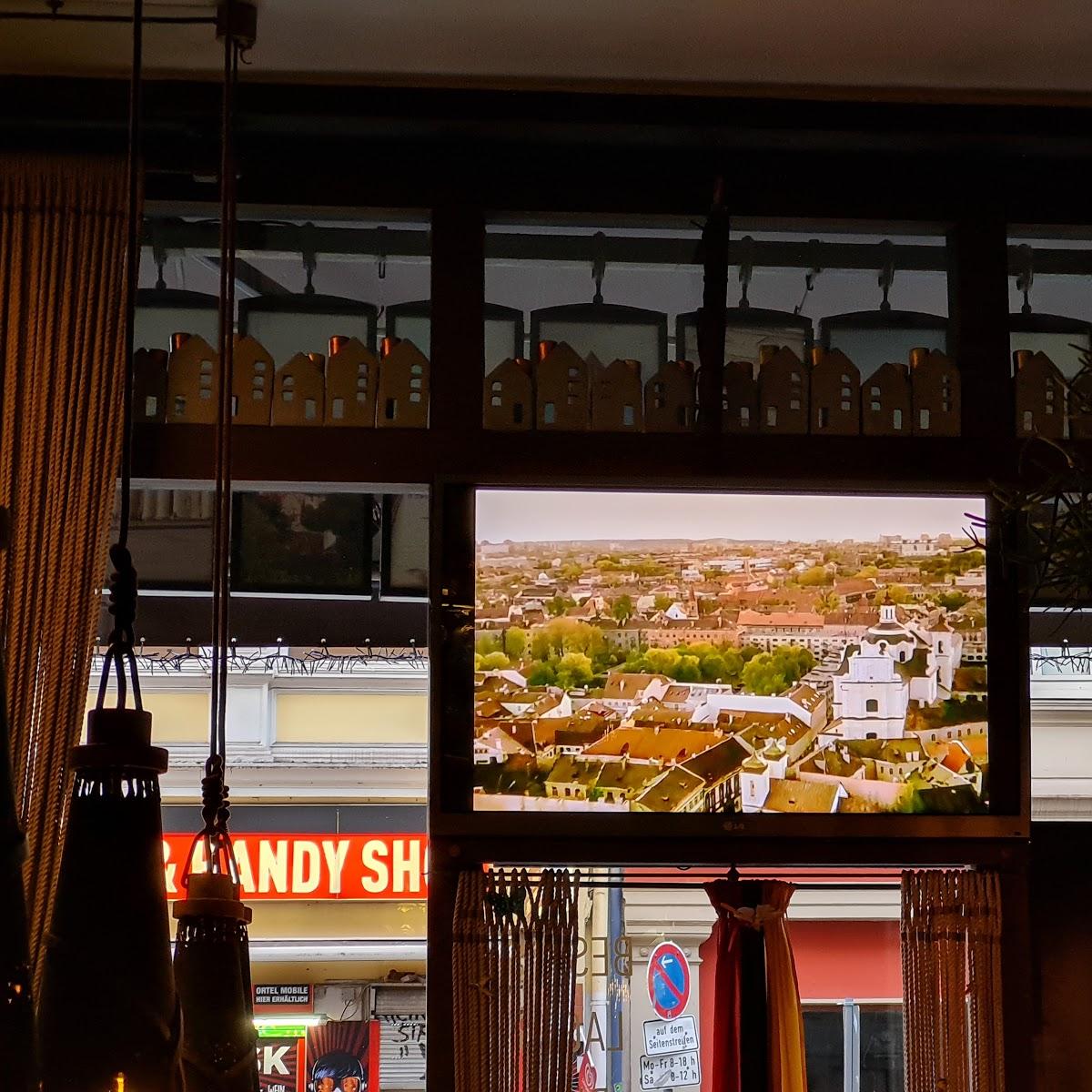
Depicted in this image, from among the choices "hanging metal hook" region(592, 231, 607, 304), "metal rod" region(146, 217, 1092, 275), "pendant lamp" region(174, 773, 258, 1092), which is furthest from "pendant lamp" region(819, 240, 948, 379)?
"pendant lamp" region(174, 773, 258, 1092)

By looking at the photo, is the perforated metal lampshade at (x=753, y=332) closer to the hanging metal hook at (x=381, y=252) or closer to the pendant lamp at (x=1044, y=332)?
the pendant lamp at (x=1044, y=332)

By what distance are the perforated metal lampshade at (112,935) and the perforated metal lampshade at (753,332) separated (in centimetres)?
254

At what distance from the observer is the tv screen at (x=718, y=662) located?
324 cm

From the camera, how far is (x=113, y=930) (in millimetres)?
1025

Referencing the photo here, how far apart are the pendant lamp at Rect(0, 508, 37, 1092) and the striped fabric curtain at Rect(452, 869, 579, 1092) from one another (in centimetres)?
238

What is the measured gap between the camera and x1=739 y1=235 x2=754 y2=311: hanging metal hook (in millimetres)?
3529

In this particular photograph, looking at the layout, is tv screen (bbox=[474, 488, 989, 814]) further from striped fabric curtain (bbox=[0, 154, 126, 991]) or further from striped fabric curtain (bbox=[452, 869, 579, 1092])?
striped fabric curtain (bbox=[0, 154, 126, 991])

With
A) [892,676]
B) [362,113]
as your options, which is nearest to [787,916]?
[892,676]

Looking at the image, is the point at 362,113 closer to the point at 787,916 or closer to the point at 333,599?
the point at 333,599

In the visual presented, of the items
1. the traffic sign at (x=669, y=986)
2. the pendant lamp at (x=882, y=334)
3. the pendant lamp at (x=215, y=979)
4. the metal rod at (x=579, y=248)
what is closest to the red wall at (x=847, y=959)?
the traffic sign at (x=669, y=986)

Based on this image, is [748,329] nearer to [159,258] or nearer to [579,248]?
[579,248]

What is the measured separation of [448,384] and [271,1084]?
74.8 inches

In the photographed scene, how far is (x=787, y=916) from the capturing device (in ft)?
10.7

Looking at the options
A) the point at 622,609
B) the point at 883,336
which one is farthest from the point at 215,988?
the point at 883,336
